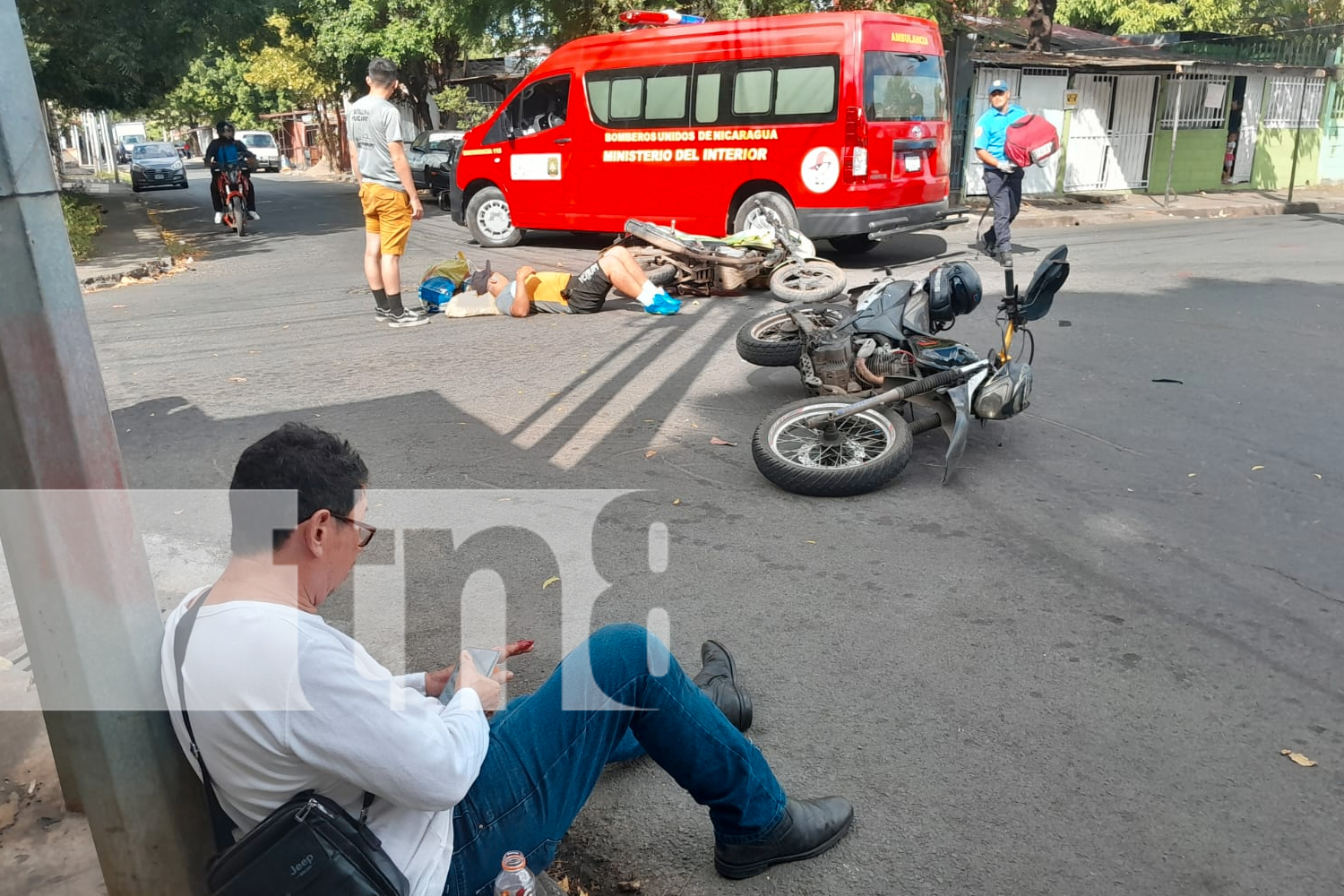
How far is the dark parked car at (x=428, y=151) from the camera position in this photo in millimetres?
21375

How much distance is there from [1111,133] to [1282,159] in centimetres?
598

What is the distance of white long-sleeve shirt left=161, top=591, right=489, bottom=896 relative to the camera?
1.73 meters

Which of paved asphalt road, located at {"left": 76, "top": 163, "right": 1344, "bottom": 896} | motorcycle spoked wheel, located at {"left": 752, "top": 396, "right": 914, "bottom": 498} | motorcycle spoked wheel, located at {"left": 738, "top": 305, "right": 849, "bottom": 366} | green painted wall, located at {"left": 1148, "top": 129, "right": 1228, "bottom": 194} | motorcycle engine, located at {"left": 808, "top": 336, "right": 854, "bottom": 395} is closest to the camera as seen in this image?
paved asphalt road, located at {"left": 76, "top": 163, "right": 1344, "bottom": 896}

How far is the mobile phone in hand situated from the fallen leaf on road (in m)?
2.23

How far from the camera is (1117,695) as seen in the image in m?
3.30

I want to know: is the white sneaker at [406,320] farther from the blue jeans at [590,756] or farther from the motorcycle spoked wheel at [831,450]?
the blue jeans at [590,756]

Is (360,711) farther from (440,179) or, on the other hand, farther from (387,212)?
(440,179)

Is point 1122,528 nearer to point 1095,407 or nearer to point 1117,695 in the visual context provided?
point 1117,695

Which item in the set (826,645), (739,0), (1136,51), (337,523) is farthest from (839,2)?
(337,523)

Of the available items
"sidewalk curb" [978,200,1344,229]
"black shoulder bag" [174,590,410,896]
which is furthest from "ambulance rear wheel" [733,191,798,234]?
"black shoulder bag" [174,590,410,896]

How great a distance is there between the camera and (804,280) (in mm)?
9750

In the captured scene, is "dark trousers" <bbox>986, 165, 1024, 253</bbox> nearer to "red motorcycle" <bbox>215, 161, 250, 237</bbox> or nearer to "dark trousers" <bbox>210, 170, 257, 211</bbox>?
"red motorcycle" <bbox>215, 161, 250, 237</bbox>

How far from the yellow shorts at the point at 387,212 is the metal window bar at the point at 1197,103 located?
730 inches

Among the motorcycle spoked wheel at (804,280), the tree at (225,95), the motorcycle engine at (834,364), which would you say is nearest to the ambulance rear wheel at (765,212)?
the motorcycle spoked wheel at (804,280)
